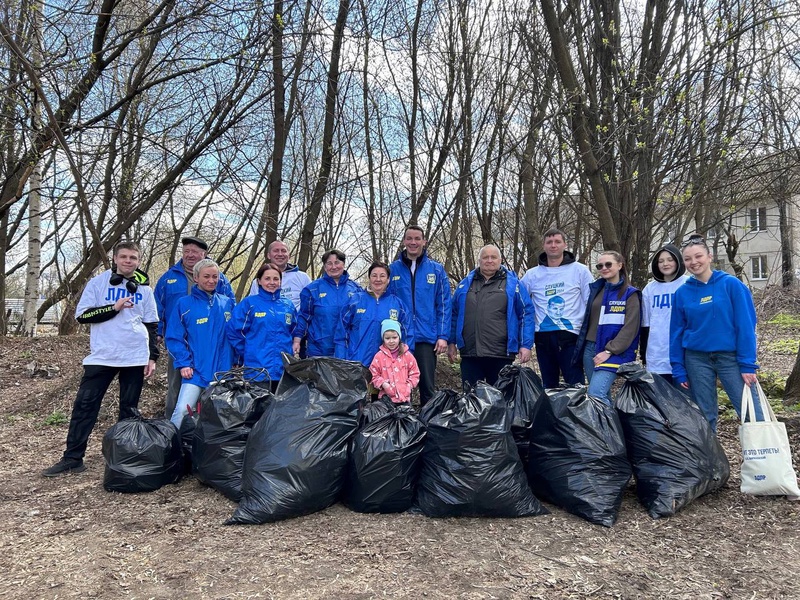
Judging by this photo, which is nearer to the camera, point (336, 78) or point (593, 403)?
point (593, 403)

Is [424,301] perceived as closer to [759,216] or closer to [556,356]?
[556,356]

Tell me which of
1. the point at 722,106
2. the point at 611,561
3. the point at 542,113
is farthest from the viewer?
the point at 542,113

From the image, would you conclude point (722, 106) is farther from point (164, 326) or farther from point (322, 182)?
point (164, 326)

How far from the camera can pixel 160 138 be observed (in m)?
7.48

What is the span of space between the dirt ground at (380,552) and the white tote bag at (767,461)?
8 centimetres

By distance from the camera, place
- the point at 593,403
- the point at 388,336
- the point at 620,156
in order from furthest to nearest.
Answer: the point at 620,156 < the point at 388,336 < the point at 593,403

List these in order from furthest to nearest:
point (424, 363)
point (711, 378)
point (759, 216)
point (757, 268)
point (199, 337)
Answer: point (757, 268), point (759, 216), point (424, 363), point (199, 337), point (711, 378)

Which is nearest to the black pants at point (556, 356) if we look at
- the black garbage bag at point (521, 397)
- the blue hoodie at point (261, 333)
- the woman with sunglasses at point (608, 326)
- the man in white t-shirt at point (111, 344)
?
the woman with sunglasses at point (608, 326)

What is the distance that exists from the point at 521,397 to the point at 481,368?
881mm

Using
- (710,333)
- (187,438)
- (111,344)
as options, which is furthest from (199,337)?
(710,333)

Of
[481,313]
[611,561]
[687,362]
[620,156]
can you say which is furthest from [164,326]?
[620,156]

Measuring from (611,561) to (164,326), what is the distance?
3.42 m

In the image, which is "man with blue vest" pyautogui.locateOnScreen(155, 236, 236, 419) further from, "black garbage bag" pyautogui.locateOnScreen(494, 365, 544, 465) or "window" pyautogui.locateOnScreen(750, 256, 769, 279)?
"window" pyautogui.locateOnScreen(750, 256, 769, 279)

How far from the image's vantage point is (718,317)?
3258 millimetres
